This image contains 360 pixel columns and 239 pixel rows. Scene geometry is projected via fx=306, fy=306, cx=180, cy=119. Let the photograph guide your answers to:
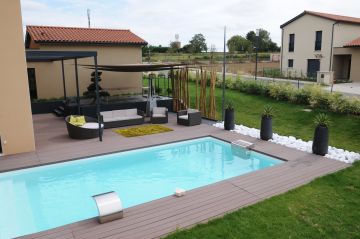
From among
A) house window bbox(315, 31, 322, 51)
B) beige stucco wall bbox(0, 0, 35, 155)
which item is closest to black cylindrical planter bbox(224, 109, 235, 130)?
beige stucco wall bbox(0, 0, 35, 155)

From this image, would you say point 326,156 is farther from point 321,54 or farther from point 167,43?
point 167,43

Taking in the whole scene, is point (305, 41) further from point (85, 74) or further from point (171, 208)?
point (171, 208)

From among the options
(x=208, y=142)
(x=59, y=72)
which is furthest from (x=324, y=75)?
(x=59, y=72)

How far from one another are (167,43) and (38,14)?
4558cm

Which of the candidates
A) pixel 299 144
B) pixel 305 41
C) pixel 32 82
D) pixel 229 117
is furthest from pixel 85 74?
pixel 305 41

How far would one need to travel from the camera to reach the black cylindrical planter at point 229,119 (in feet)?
40.4

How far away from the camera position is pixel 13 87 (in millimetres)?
9562

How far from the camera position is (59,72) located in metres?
18.1

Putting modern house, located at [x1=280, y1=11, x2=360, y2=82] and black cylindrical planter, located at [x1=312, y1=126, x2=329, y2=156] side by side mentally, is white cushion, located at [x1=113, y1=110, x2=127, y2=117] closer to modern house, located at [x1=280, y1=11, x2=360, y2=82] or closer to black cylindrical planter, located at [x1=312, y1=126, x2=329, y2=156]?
black cylindrical planter, located at [x1=312, y1=126, x2=329, y2=156]

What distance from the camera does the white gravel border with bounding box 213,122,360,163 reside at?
29.2ft

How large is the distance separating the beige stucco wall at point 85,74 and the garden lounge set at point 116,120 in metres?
5.43

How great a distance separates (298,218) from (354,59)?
27.6 metres

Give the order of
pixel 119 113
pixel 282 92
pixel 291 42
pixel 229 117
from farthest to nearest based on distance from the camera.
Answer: pixel 291 42 → pixel 282 92 → pixel 119 113 → pixel 229 117

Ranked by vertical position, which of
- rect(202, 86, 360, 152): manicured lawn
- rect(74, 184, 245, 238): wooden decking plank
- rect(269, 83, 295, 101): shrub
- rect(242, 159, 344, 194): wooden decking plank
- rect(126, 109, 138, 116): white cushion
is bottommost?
rect(74, 184, 245, 238): wooden decking plank
